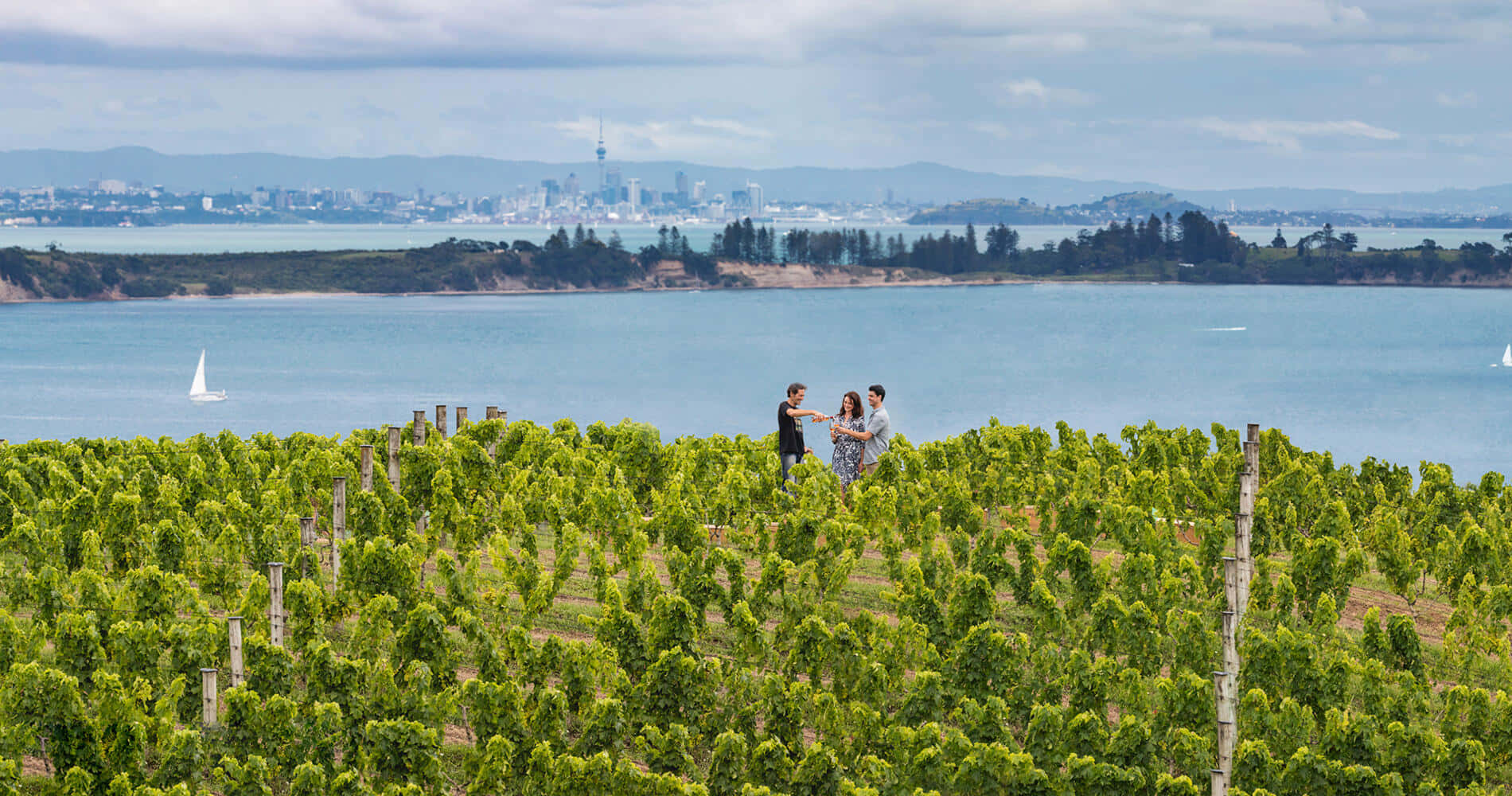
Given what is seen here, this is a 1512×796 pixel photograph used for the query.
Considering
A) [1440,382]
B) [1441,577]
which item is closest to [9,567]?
[1441,577]

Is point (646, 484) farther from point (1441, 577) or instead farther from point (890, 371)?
point (890, 371)

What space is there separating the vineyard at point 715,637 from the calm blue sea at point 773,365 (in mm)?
30480

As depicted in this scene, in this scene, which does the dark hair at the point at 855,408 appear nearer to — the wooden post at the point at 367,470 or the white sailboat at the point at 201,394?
the wooden post at the point at 367,470

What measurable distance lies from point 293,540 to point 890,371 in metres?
87.2

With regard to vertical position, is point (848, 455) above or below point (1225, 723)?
above

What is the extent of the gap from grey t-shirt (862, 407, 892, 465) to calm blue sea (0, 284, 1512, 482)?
93.3 ft

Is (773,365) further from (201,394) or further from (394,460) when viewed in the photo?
(394,460)

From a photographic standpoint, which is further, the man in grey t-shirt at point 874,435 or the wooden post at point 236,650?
the man in grey t-shirt at point 874,435

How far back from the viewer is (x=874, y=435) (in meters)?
20.5

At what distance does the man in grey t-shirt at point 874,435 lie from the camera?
65.8ft

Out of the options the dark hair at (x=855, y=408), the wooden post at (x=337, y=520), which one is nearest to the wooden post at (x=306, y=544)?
the wooden post at (x=337, y=520)

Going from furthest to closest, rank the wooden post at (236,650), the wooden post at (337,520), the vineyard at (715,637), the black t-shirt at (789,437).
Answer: the black t-shirt at (789,437)
the wooden post at (337,520)
the wooden post at (236,650)
the vineyard at (715,637)

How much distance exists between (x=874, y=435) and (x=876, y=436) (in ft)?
0.33

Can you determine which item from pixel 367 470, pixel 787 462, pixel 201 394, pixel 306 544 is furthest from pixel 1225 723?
pixel 201 394
